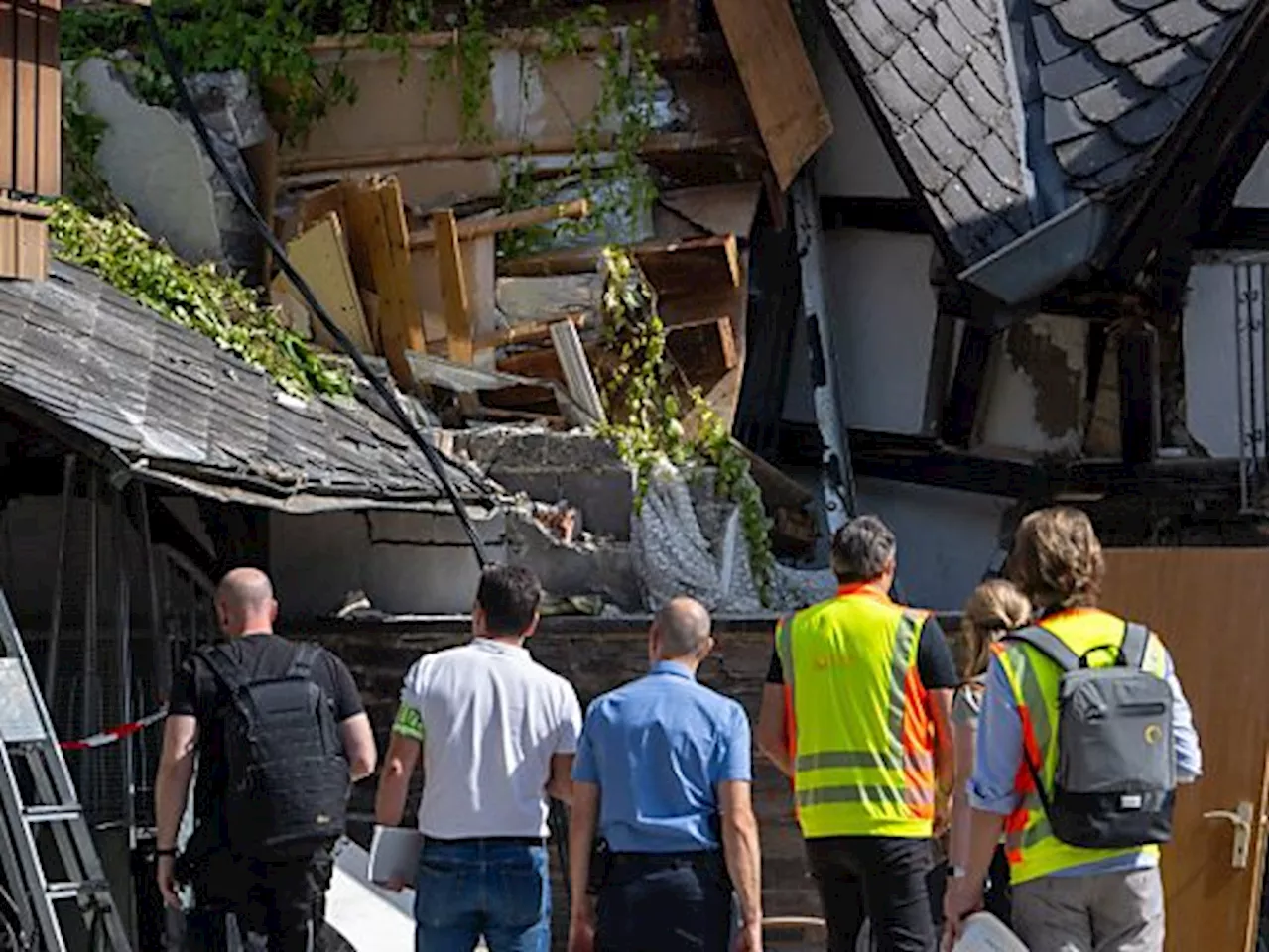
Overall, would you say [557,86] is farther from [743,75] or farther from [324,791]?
[324,791]

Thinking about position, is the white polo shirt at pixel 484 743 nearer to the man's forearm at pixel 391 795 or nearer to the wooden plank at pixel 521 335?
the man's forearm at pixel 391 795

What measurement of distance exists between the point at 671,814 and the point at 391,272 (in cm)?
624

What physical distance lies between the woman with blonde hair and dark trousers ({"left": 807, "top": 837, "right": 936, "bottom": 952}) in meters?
0.11

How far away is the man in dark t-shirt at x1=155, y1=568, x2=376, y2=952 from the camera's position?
7832 mm

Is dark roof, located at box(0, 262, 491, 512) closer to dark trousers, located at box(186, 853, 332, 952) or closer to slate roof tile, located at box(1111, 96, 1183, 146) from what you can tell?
dark trousers, located at box(186, 853, 332, 952)

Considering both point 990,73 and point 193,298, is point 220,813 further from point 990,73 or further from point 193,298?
point 990,73

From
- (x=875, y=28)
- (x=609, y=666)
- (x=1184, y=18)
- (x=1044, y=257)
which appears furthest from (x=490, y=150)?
(x=1184, y=18)

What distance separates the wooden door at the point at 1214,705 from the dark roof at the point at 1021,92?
4.45m

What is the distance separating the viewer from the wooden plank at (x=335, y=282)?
513 inches

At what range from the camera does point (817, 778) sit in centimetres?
777

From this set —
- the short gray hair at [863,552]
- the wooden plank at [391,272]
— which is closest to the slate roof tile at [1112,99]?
the wooden plank at [391,272]

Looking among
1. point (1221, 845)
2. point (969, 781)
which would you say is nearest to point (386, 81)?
point (1221, 845)

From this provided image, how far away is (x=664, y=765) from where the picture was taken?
7.41 meters

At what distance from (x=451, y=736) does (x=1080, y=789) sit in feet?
6.35
